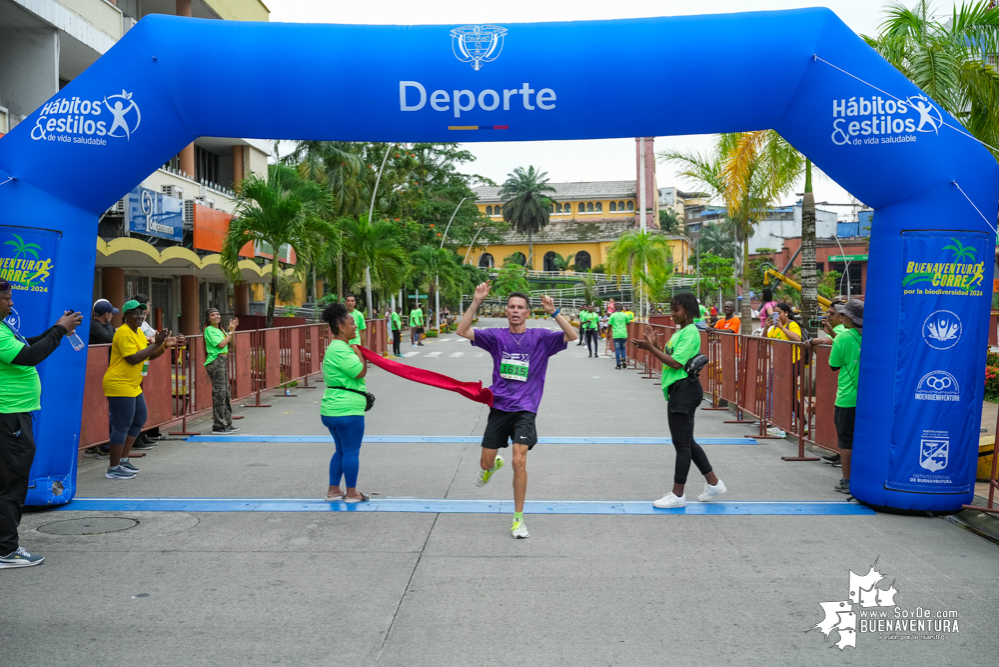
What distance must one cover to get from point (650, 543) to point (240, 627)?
2.98m

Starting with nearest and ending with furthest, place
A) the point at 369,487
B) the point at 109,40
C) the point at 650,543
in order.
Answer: the point at 650,543
the point at 369,487
the point at 109,40

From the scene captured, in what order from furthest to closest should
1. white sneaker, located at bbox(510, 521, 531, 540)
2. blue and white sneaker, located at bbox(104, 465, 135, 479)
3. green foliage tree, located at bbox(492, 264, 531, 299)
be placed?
green foliage tree, located at bbox(492, 264, 531, 299)
blue and white sneaker, located at bbox(104, 465, 135, 479)
white sneaker, located at bbox(510, 521, 531, 540)

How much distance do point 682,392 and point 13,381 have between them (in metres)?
4.96

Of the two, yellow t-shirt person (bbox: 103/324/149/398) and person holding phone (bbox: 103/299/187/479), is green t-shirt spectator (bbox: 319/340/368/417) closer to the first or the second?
person holding phone (bbox: 103/299/187/479)

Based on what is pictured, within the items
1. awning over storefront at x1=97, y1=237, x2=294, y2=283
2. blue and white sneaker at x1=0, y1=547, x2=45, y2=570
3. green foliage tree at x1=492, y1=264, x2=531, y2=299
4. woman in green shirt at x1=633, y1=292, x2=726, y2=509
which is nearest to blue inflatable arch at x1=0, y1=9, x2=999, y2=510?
woman in green shirt at x1=633, y1=292, x2=726, y2=509

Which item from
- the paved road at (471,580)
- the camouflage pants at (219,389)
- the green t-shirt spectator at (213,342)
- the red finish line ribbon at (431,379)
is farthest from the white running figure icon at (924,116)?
the camouflage pants at (219,389)

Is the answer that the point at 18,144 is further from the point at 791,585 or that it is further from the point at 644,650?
the point at 791,585

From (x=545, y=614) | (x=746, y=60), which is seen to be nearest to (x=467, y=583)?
(x=545, y=614)

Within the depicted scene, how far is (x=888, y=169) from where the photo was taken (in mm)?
6996

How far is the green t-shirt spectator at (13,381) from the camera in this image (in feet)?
18.6

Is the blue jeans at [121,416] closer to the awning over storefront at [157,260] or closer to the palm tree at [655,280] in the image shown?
the awning over storefront at [157,260]

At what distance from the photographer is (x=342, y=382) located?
7.10 m

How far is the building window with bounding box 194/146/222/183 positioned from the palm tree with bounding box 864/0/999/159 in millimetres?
21695

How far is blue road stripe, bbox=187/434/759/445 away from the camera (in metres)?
10.8
